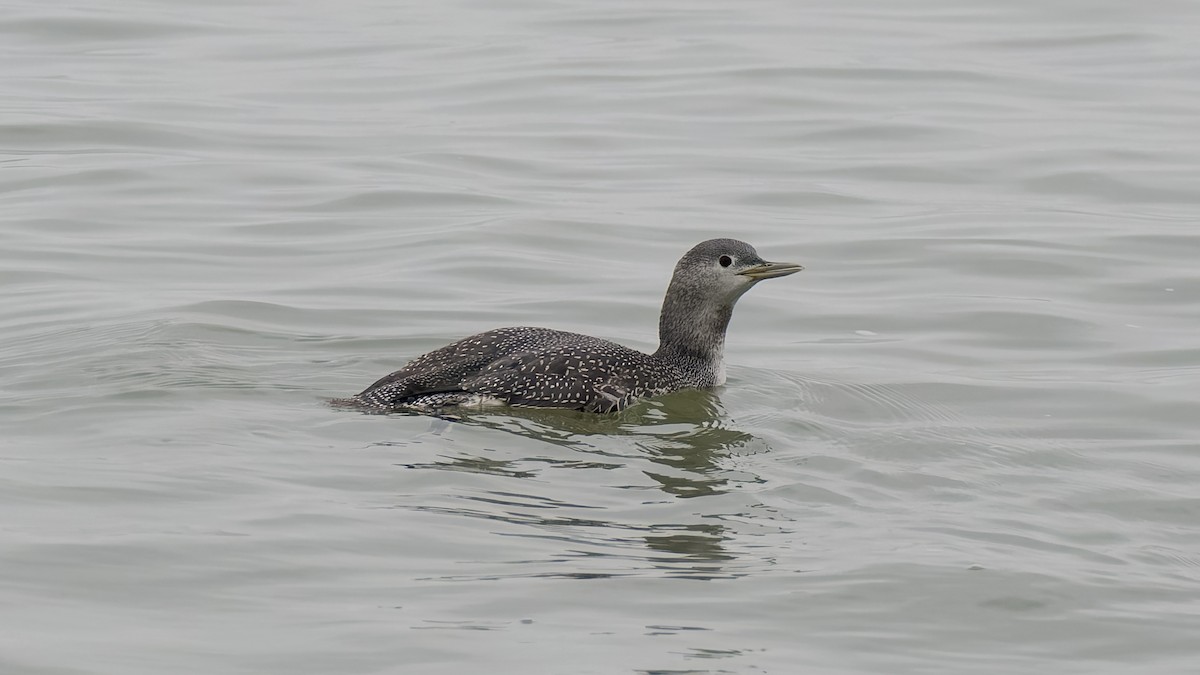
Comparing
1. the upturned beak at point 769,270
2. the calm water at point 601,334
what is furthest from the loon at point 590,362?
the calm water at point 601,334

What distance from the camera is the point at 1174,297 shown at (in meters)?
10.8

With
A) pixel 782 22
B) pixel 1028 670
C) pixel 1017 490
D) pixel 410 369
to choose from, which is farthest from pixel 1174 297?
pixel 782 22

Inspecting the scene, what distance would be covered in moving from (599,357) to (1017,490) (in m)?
2.02

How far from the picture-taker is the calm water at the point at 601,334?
Answer: 5.86 meters

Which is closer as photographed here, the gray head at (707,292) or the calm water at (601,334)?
the calm water at (601,334)

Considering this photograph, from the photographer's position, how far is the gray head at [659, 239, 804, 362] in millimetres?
8930

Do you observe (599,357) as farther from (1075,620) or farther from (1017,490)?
(1075,620)

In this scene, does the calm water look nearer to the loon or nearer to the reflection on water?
the reflection on water

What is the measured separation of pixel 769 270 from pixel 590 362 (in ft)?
3.57

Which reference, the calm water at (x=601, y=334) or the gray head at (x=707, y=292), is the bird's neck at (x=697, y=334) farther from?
the calm water at (x=601, y=334)

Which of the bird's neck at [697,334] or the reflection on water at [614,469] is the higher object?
the bird's neck at [697,334]

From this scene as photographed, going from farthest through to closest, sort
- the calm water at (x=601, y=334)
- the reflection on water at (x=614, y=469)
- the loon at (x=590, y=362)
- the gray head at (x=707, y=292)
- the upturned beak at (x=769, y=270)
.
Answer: the gray head at (x=707, y=292)
the upturned beak at (x=769, y=270)
the loon at (x=590, y=362)
the reflection on water at (x=614, y=469)
the calm water at (x=601, y=334)

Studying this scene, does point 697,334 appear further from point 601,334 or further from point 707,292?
point 601,334

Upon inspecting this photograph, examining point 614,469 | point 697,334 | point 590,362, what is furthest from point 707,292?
point 614,469
